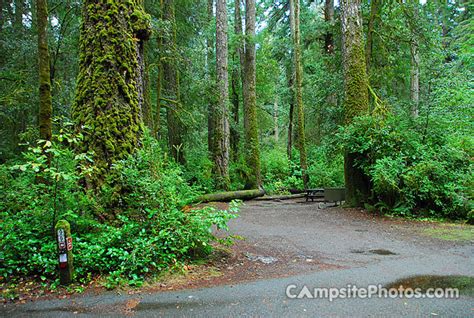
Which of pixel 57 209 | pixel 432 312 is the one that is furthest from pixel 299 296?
pixel 57 209

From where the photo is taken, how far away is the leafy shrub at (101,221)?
4332 mm

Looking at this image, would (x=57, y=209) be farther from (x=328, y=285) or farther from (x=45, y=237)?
(x=328, y=285)

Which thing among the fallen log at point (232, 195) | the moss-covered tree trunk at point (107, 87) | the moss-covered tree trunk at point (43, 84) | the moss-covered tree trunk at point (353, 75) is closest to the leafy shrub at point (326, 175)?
the fallen log at point (232, 195)

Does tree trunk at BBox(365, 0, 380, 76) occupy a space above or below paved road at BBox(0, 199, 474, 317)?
above

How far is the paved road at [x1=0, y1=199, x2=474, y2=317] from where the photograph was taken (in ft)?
11.7

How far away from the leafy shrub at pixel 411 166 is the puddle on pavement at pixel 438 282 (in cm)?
514

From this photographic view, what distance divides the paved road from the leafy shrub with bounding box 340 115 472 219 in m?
1.27

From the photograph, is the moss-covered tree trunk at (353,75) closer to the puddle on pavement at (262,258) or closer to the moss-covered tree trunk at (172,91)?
the puddle on pavement at (262,258)

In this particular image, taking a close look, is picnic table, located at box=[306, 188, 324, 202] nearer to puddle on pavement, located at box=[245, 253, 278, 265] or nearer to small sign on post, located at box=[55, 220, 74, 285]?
puddle on pavement, located at box=[245, 253, 278, 265]

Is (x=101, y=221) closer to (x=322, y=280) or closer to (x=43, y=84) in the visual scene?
(x=322, y=280)

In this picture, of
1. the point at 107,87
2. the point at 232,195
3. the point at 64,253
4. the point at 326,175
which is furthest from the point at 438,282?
the point at 326,175

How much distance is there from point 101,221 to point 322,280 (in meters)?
3.59

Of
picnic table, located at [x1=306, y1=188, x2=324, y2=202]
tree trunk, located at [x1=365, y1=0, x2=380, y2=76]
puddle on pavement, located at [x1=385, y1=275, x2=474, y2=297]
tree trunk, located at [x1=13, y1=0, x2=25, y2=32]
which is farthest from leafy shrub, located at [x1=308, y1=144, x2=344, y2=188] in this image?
tree trunk, located at [x1=13, y1=0, x2=25, y2=32]

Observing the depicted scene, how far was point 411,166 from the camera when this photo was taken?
9727mm
